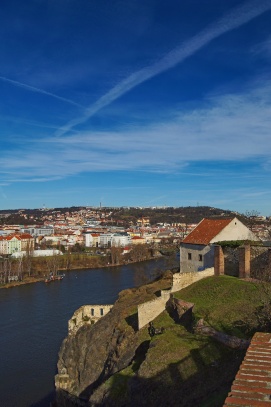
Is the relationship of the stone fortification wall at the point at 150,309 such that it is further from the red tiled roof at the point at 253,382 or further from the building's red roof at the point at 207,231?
the red tiled roof at the point at 253,382

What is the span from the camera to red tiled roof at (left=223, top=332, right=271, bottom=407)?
5.39m

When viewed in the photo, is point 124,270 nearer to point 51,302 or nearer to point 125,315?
point 51,302

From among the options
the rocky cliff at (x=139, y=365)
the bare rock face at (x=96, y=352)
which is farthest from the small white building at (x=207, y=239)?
the rocky cliff at (x=139, y=365)

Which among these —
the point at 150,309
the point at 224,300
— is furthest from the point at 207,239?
the point at 224,300

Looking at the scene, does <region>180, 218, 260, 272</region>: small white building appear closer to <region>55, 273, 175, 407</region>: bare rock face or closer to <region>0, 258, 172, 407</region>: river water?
<region>55, 273, 175, 407</region>: bare rock face

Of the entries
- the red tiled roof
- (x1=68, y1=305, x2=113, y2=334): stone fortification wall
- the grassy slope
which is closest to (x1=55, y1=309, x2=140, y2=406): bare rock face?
(x1=68, y1=305, x2=113, y2=334): stone fortification wall

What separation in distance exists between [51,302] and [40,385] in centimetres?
2054

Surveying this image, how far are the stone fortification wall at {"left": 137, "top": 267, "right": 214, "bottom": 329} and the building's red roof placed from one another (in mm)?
3126

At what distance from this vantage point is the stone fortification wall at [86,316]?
2564 cm

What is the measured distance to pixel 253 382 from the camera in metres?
5.83

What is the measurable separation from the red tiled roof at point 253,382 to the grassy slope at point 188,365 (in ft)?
14.3

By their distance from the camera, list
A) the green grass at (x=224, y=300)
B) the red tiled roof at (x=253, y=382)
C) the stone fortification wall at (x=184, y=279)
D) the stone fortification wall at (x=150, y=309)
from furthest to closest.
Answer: the stone fortification wall at (x=184, y=279) → the stone fortification wall at (x=150, y=309) → the green grass at (x=224, y=300) → the red tiled roof at (x=253, y=382)

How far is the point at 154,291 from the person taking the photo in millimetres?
25750

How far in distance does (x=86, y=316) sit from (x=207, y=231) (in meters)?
9.29
